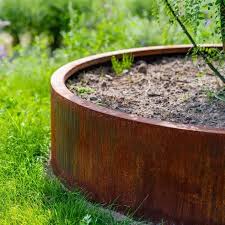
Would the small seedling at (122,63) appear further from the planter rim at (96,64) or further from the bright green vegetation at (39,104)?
the bright green vegetation at (39,104)

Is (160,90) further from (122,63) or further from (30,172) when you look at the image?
(30,172)

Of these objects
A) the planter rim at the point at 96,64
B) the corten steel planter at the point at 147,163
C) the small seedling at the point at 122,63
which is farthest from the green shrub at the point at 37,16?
the corten steel planter at the point at 147,163

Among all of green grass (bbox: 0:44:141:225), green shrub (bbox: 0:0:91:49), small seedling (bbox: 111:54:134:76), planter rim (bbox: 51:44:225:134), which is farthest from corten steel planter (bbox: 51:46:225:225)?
green shrub (bbox: 0:0:91:49)

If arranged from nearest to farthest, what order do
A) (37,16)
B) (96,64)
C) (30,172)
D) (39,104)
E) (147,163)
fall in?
(147,163)
(30,172)
(96,64)
(39,104)
(37,16)

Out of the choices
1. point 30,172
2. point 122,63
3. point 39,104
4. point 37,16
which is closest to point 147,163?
point 30,172

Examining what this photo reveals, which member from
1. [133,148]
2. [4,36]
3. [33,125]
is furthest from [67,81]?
[4,36]

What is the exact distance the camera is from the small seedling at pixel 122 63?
4.45m

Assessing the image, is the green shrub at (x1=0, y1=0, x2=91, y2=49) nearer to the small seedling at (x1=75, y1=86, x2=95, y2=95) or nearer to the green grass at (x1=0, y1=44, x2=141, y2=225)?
the green grass at (x1=0, y1=44, x2=141, y2=225)

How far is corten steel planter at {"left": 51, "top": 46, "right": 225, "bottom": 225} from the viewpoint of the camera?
3004 mm

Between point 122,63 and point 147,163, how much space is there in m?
1.56

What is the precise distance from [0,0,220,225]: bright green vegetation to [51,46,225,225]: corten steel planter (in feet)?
0.55

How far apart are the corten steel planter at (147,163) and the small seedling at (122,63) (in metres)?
1.00

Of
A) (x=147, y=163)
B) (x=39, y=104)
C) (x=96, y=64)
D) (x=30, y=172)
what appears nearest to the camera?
(x=147, y=163)

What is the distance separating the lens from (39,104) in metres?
5.15
